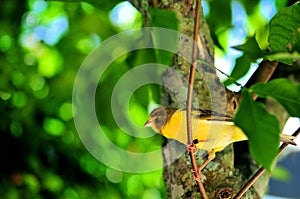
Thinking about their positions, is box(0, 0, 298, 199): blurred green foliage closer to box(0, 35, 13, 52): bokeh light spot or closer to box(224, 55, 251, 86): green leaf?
box(0, 35, 13, 52): bokeh light spot

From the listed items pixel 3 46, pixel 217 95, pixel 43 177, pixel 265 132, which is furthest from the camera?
pixel 3 46

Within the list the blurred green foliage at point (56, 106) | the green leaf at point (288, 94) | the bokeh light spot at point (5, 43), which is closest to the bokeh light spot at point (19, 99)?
the blurred green foliage at point (56, 106)

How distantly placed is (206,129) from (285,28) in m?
0.13

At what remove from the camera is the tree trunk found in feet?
2.10

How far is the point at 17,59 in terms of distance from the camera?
1.30 meters

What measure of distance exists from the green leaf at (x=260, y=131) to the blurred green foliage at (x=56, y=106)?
0.62 m

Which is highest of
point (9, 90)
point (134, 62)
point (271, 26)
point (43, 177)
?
point (271, 26)

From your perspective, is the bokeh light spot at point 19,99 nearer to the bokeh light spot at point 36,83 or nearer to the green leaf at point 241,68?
the bokeh light spot at point 36,83

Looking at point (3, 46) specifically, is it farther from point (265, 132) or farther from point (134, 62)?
point (265, 132)

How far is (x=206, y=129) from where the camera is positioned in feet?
1.91

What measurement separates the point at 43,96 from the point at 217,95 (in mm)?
697

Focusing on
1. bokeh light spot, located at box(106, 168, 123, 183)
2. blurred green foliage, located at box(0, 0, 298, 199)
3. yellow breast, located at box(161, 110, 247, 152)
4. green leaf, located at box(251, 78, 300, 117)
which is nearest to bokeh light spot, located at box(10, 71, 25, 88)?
blurred green foliage, located at box(0, 0, 298, 199)

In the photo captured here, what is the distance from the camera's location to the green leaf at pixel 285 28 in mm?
530

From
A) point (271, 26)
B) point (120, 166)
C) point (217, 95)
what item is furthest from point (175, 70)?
point (120, 166)
